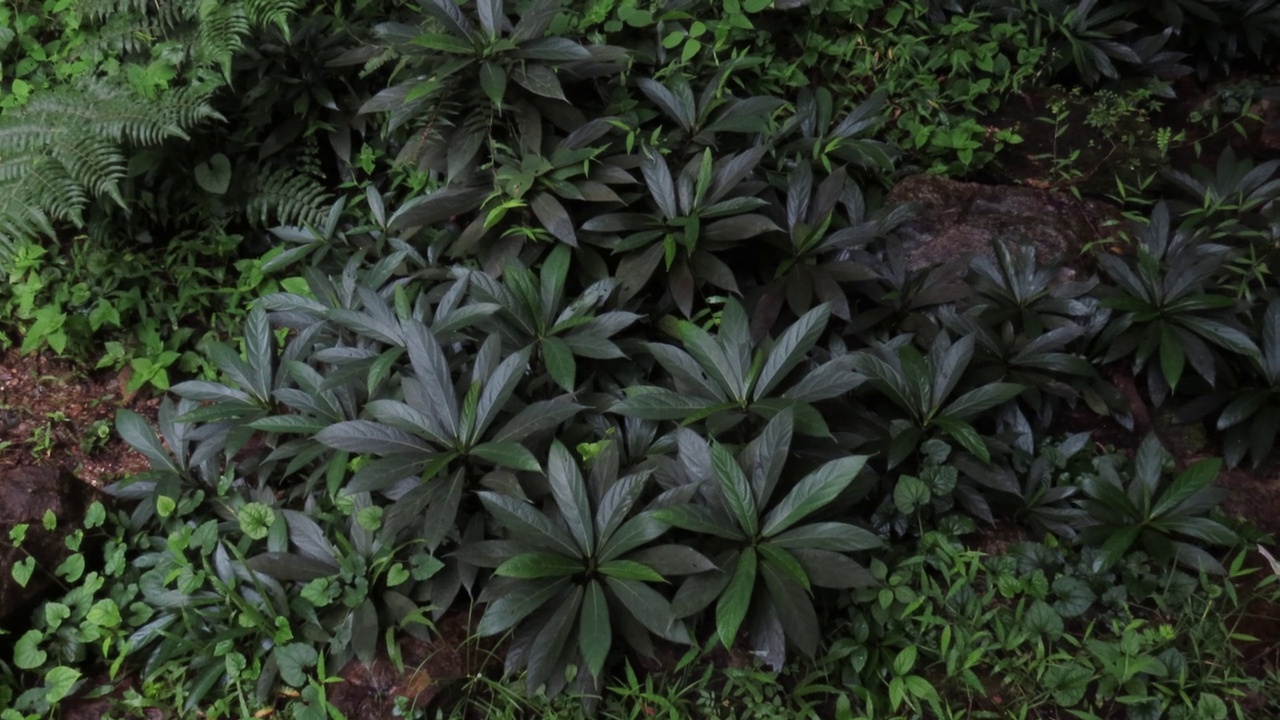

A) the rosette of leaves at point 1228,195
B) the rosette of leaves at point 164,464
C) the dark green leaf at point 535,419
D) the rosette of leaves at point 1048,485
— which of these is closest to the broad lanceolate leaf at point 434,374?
the dark green leaf at point 535,419

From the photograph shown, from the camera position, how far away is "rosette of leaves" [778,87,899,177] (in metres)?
3.24

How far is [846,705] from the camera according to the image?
2111 millimetres

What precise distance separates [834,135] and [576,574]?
2003 millimetres

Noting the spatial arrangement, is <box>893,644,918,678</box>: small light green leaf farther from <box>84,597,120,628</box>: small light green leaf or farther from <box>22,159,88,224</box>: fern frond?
<box>22,159,88,224</box>: fern frond

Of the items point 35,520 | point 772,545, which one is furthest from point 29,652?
point 772,545

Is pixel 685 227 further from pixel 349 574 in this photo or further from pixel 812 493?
pixel 349 574

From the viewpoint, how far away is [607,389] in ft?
Result: 8.82

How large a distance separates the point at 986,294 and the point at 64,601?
2902 millimetres

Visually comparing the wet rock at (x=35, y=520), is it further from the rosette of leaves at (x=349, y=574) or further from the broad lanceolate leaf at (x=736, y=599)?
the broad lanceolate leaf at (x=736, y=599)

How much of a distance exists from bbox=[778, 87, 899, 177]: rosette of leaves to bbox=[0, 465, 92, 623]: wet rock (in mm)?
2589

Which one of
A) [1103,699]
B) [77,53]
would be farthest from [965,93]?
[77,53]

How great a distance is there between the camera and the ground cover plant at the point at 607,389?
2184mm

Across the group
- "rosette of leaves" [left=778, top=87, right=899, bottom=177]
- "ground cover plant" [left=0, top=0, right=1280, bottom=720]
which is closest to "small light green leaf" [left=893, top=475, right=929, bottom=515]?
"ground cover plant" [left=0, top=0, right=1280, bottom=720]

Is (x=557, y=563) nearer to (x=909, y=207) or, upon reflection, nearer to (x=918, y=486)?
(x=918, y=486)
